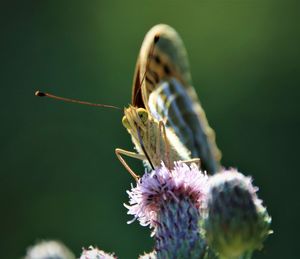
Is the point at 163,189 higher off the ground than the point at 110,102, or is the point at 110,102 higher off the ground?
the point at 110,102

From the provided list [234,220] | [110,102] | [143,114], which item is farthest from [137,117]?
[110,102]

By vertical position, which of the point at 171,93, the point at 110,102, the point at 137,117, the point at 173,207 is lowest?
the point at 173,207

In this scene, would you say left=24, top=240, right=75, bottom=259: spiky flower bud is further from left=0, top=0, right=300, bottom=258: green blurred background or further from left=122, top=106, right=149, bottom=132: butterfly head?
left=0, top=0, right=300, bottom=258: green blurred background

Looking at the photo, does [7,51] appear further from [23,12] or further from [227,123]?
[227,123]

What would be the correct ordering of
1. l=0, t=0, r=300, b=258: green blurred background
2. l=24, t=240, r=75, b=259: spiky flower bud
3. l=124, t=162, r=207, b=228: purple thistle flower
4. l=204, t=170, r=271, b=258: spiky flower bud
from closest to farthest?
l=204, t=170, r=271, b=258: spiky flower bud → l=124, t=162, r=207, b=228: purple thistle flower → l=24, t=240, r=75, b=259: spiky flower bud → l=0, t=0, r=300, b=258: green blurred background

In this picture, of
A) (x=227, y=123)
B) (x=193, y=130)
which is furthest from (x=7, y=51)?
(x=193, y=130)

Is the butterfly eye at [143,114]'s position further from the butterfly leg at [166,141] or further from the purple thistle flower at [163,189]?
the purple thistle flower at [163,189]

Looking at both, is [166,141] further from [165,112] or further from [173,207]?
[165,112]

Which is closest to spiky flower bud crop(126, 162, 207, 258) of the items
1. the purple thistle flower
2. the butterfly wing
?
the purple thistle flower
